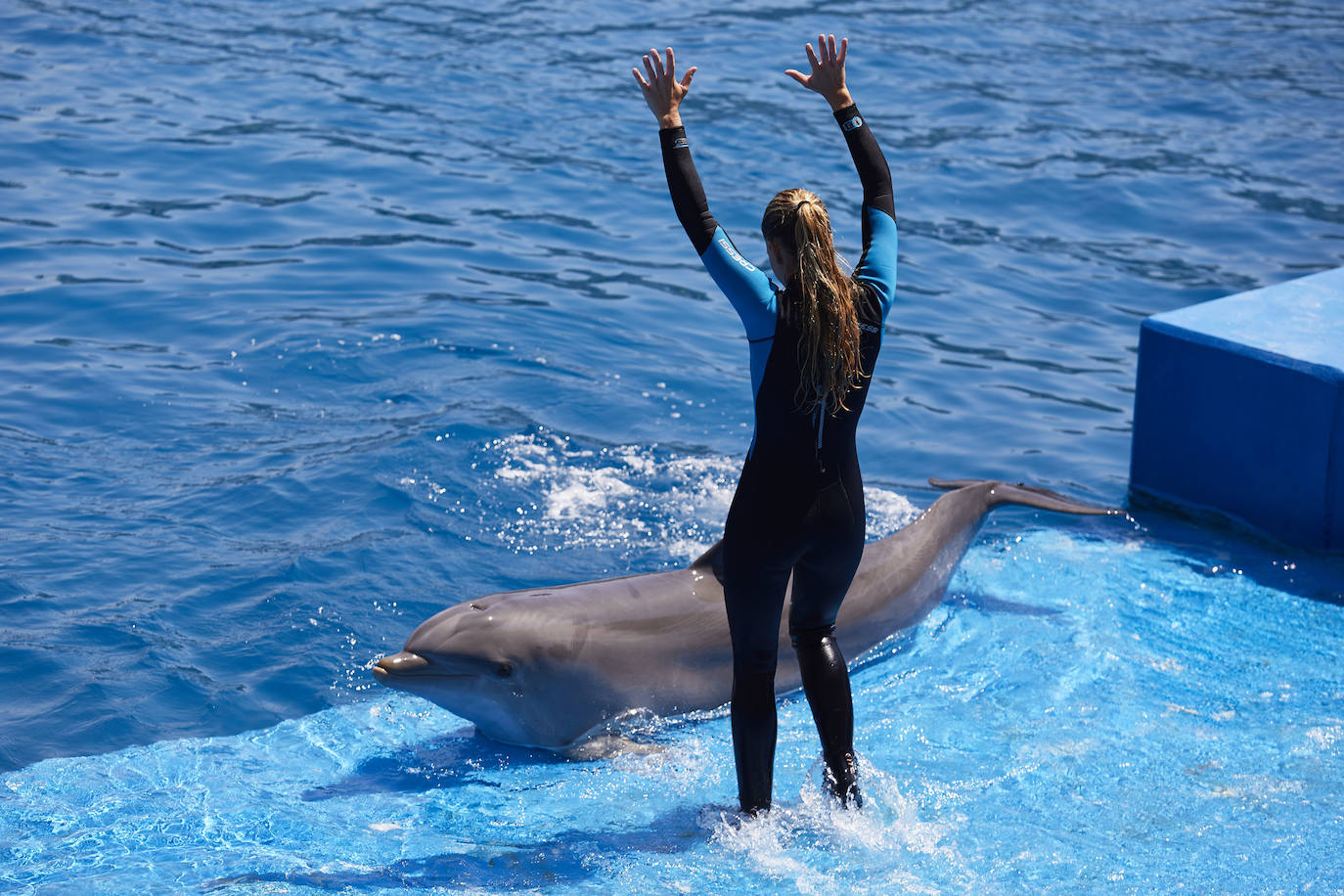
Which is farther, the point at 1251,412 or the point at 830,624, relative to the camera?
the point at 1251,412

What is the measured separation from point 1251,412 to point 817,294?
4.26m

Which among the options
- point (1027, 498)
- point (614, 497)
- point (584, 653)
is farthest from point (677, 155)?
point (614, 497)

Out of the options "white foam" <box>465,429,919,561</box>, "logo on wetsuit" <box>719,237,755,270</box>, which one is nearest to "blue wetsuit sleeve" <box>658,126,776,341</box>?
"logo on wetsuit" <box>719,237,755,270</box>

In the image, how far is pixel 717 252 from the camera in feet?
12.8

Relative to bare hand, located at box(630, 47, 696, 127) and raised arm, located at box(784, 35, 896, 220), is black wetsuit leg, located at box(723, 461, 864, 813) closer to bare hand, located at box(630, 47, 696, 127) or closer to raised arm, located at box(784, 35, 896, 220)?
raised arm, located at box(784, 35, 896, 220)

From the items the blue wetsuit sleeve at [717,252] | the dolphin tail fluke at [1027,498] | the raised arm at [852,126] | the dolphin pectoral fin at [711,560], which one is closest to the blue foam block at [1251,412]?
the dolphin tail fluke at [1027,498]

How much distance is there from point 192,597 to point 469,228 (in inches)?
236

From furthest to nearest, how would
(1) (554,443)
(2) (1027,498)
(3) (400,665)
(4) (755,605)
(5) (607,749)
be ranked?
(1) (554,443)
(2) (1027,498)
(5) (607,749)
(3) (400,665)
(4) (755,605)

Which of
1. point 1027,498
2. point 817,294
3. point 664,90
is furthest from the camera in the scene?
point 1027,498

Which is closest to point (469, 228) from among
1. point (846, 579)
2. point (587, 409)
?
point (587, 409)

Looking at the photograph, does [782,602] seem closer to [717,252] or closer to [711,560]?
[717,252]

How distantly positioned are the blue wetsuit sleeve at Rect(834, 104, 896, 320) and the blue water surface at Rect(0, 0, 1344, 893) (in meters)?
1.73

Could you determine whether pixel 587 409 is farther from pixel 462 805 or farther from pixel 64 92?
pixel 64 92

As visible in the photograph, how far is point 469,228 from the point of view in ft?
38.6
